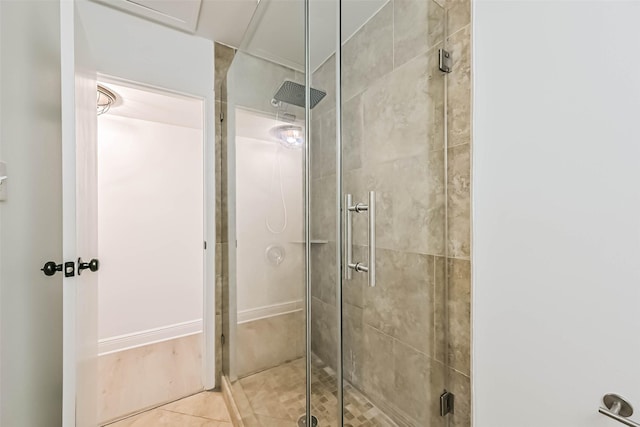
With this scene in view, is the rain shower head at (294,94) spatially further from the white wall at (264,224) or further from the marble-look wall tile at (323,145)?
the white wall at (264,224)

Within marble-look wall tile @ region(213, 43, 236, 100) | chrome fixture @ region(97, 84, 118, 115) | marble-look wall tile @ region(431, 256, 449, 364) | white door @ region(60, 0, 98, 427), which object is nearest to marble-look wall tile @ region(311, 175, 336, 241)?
marble-look wall tile @ region(431, 256, 449, 364)

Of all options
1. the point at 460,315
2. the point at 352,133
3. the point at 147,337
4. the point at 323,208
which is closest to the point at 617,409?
the point at 460,315

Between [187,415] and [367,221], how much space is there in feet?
5.62

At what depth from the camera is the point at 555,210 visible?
0.80m

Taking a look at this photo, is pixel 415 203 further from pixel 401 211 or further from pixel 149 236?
pixel 149 236

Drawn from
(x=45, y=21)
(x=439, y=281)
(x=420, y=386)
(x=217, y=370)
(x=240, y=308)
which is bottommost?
(x=217, y=370)

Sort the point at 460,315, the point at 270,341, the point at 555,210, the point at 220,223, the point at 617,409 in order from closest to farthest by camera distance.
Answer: the point at 617,409
the point at 555,210
the point at 460,315
the point at 270,341
the point at 220,223

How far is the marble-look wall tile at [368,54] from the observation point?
38.5 inches

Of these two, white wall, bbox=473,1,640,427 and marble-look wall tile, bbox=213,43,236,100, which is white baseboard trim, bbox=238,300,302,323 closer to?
white wall, bbox=473,1,640,427

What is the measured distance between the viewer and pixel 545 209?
2.69 feet

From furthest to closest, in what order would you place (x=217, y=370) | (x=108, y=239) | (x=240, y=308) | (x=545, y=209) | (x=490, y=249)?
(x=108, y=239) → (x=217, y=370) → (x=240, y=308) → (x=490, y=249) → (x=545, y=209)

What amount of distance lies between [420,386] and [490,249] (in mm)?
594

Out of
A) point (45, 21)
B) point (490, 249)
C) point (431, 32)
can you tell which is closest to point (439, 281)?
point (490, 249)

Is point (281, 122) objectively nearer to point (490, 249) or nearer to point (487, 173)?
point (487, 173)
